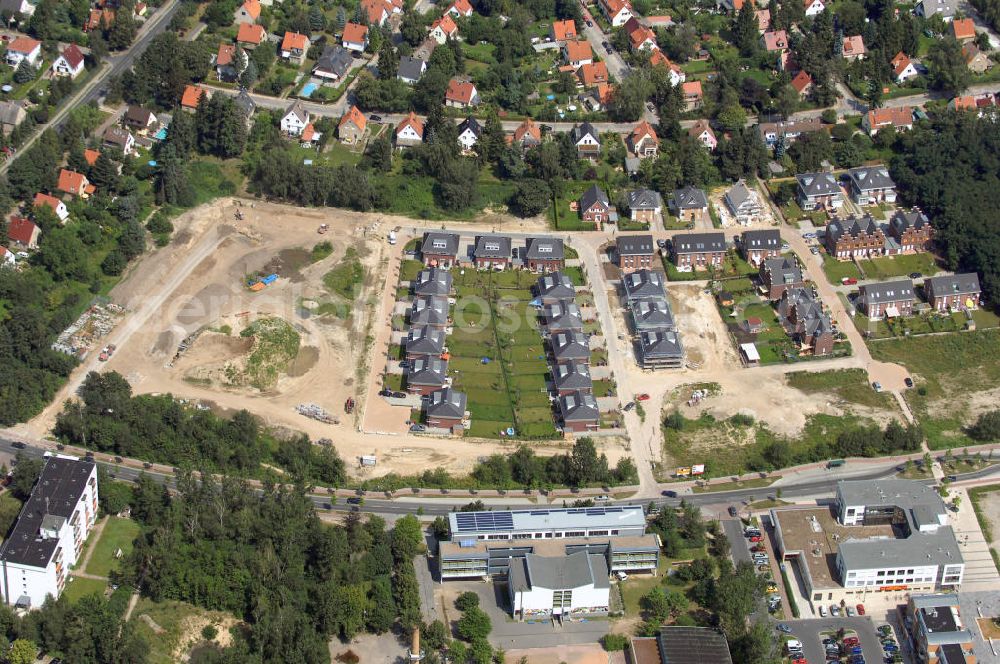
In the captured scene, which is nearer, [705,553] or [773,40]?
[705,553]

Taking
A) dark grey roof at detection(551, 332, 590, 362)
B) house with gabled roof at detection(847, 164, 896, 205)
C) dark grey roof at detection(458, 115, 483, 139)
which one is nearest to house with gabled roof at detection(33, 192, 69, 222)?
dark grey roof at detection(458, 115, 483, 139)

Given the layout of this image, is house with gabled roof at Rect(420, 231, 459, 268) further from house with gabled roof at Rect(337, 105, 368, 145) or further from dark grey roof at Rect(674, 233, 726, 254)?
dark grey roof at Rect(674, 233, 726, 254)

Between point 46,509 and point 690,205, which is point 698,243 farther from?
point 46,509

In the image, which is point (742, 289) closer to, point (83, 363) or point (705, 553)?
point (705, 553)

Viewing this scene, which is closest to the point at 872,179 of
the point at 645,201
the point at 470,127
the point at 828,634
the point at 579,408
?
the point at 645,201

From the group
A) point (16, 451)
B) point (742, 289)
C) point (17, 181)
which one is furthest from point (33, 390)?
point (742, 289)

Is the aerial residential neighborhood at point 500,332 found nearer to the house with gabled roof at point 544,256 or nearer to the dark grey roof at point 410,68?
the dark grey roof at point 410,68

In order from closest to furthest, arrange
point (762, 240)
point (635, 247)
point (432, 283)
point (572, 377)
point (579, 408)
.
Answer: point (579, 408), point (572, 377), point (432, 283), point (635, 247), point (762, 240)
